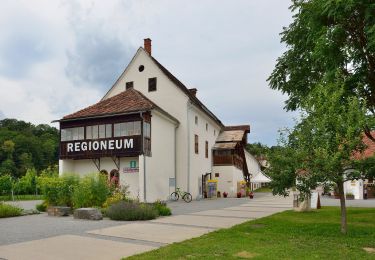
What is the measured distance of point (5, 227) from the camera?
43.4ft

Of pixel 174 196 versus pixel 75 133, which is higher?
pixel 75 133

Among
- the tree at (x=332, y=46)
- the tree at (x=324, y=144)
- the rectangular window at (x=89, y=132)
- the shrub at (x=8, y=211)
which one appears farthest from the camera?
the rectangular window at (x=89, y=132)

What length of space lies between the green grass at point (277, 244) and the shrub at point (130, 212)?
4248mm

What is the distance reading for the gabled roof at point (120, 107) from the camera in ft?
91.4

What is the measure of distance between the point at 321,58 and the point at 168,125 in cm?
2040

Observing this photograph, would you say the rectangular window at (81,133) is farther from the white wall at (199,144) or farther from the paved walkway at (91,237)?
the paved walkway at (91,237)

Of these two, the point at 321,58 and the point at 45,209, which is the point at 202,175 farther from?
the point at 321,58

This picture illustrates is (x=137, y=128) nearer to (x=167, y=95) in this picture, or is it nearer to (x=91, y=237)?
(x=167, y=95)

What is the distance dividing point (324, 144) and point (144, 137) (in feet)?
59.5

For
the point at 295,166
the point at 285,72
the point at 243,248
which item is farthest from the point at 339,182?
the point at 285,72

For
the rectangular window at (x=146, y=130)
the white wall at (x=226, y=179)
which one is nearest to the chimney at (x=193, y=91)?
the white wall at (x=226, y=179)

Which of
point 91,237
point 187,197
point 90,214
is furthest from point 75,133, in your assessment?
point 91,237

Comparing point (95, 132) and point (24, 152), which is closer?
point (95, 132)

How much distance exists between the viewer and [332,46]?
12188 millimetres
